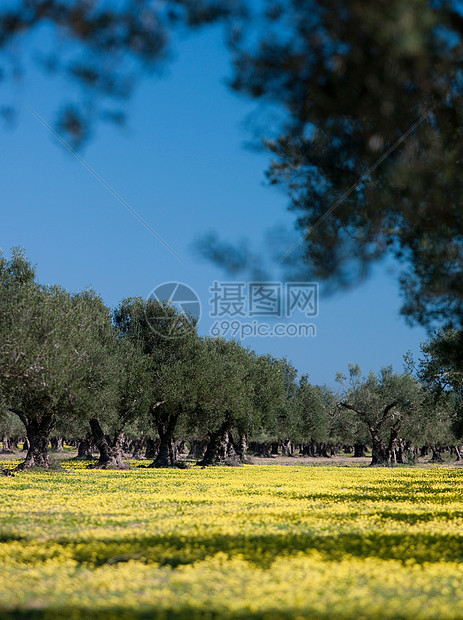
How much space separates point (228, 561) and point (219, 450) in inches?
2276

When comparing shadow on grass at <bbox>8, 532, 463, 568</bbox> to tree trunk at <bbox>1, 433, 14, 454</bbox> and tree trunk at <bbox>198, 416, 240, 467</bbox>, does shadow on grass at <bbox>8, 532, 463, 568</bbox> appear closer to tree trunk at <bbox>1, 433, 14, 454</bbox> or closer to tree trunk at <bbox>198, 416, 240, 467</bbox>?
tree trunk at <bbox>198, 416, 240, 467</bbox>

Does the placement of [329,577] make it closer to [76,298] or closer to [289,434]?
[76,298]

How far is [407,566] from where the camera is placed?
11.0 metres

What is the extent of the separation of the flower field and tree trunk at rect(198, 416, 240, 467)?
42780 millimetres

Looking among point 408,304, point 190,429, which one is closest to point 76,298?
point 190,429

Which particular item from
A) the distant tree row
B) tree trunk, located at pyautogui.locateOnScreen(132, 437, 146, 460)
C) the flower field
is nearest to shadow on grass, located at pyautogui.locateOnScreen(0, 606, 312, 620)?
the flower field

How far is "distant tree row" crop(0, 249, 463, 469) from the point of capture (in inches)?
1365

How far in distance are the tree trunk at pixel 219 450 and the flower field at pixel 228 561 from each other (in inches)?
1684

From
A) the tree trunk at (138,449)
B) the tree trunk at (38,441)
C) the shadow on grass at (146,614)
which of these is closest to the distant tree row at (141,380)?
the tree trunk at (38,441)

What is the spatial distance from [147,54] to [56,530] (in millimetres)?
11903

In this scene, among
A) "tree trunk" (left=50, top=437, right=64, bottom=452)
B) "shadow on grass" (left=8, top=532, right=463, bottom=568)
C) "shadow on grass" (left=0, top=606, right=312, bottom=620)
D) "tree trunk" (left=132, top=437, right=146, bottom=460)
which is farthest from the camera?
"tree trunk" (left=50, top=437, right=64, bottom=452)

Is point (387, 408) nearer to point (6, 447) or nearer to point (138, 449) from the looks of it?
point (138, 449)

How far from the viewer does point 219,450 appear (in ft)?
223

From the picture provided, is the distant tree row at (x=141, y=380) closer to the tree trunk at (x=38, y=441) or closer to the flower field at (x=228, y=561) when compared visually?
the tree trunk at (x=38, y=441)
